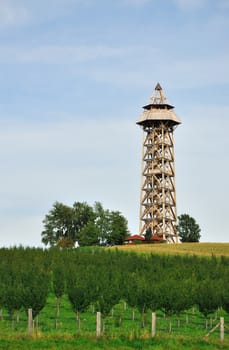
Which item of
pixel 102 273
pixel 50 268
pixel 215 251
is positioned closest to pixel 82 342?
pixel 102 273

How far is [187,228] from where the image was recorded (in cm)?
13388

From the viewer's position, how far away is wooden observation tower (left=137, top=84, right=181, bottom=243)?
128 m

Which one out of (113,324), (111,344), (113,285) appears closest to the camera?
(111,344)

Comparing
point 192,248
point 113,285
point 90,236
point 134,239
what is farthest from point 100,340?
point 90,236

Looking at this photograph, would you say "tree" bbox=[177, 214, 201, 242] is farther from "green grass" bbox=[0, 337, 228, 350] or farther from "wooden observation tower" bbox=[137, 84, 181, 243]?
"green grass" bbox=[0, 337, 228, 350]

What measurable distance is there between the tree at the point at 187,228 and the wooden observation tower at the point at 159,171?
128 inches

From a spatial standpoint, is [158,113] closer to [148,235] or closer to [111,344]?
[148,235]

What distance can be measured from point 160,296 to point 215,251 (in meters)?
52.9

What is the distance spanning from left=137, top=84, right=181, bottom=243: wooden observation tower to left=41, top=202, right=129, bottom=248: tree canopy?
6494 mm

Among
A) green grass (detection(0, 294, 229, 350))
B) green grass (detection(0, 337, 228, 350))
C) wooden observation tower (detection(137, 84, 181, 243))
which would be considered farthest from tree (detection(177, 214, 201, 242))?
green grass (detection(0, 337, 228, 350))

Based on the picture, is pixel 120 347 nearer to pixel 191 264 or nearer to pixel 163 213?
pixel 191 264

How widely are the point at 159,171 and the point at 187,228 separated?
14414 mm

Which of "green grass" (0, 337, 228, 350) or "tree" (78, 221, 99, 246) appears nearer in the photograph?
"green grass" (0, 337, 228, 350)

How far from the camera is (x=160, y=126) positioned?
132500 mm
